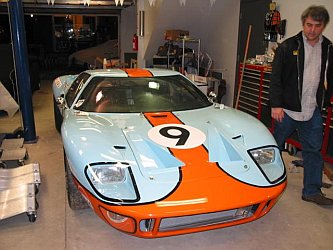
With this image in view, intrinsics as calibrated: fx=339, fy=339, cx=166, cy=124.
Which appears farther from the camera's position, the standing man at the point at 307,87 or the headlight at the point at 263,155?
the standing man at the point at 307,87

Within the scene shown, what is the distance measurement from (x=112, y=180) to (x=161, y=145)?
0.45 meters

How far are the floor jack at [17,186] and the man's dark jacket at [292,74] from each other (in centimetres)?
212

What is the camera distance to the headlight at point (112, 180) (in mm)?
2018

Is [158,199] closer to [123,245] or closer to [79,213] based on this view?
[123,245]

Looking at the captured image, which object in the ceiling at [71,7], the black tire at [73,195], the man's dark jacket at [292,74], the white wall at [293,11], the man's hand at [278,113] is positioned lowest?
the black tire at [73,195]

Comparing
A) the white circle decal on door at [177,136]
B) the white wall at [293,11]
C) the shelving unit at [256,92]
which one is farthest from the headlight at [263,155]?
the white wall at [293,11]

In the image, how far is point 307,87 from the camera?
2.74 m

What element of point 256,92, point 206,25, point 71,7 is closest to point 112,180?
point 256,92

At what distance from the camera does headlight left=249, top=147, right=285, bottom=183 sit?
2.32m

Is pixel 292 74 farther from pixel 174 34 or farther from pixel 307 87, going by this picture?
pixel 174 34

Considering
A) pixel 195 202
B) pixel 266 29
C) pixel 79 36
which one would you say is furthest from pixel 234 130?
pixel 79 36

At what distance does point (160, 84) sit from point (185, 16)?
158 inches

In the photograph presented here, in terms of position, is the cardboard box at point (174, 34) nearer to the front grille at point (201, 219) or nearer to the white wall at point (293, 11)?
the white wall at point (293, 11)

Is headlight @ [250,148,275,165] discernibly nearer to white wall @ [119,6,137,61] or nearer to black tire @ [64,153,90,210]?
black tire @ [64,153,90,210]
